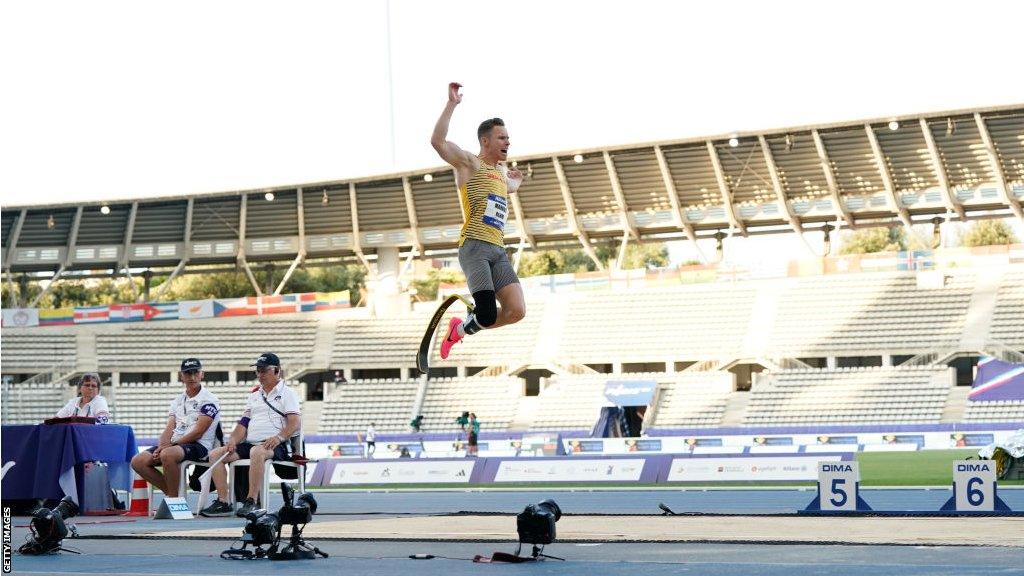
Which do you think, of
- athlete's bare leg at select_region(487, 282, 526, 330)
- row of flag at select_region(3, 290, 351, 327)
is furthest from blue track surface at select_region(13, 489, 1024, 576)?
row of flag at select_region(3, 290, 351, 327)

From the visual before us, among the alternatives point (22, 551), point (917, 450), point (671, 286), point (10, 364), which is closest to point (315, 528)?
point (22, 551)

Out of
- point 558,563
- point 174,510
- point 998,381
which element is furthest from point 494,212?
point 998,381

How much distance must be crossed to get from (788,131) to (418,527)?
39.2m

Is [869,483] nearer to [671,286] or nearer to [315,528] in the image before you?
[315,528]

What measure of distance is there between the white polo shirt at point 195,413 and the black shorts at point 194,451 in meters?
0.07

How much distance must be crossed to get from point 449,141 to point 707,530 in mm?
3230

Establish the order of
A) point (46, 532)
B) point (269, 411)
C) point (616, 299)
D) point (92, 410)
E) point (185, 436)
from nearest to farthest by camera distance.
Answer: point (46, 532) → point (269, 411) → point (185, 436) → point (92, 410) → point (616, 299)

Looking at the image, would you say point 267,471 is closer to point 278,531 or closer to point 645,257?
point 278,531

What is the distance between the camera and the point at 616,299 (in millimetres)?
51031

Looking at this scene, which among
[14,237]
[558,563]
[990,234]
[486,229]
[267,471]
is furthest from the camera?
[990,234]

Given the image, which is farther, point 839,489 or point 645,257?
point 645,257

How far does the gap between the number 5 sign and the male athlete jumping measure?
3.73 m

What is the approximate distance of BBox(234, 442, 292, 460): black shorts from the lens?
39.3 feet

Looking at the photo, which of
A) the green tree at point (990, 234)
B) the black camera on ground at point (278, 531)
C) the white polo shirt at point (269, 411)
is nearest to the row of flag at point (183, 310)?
the green tree at point (990, 234)
